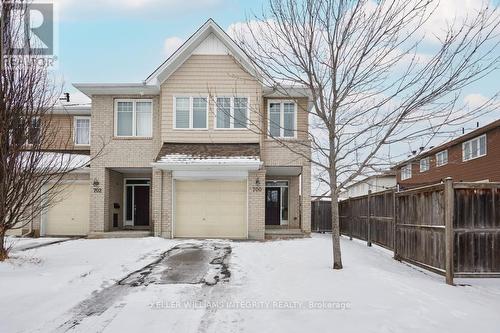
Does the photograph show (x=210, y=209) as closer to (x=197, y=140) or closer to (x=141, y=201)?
(x=197, y=140)

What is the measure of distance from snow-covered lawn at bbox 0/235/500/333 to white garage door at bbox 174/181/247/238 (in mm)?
7080

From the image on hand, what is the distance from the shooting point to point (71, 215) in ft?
67.0

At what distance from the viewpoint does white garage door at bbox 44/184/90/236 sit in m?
20.4

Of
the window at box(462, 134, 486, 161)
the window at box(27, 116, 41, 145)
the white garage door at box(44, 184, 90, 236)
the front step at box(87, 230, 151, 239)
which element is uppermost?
the window at box(462, 134, 486, 161)

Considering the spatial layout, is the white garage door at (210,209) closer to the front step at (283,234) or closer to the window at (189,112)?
the front step at (283,234)

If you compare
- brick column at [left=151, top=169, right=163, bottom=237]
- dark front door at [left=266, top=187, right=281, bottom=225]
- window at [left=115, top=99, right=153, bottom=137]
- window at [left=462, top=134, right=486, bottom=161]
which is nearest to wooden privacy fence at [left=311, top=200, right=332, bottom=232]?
dark front door at [left=266, top=187, right=281, bottom=225]

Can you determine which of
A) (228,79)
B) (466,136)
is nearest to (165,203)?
(228,79)

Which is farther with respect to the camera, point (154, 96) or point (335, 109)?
point (154, 96)

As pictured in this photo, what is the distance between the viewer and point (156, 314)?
259 inches

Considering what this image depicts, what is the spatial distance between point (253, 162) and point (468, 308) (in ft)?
34.9

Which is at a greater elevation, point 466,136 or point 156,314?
point 466,136

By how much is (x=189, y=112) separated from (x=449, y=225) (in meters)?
12.2

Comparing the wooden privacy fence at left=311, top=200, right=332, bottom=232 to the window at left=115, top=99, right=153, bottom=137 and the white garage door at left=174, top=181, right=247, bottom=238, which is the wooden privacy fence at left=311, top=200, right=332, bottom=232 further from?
the window at left=115, top=99, right=153, bottom=137

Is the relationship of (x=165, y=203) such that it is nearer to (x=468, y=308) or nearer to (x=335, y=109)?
(x=335, y=109)
